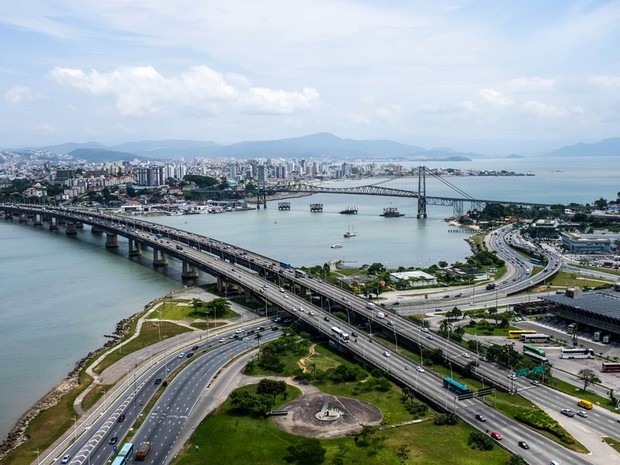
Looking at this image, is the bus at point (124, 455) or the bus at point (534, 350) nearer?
the bus at point (124, 455)

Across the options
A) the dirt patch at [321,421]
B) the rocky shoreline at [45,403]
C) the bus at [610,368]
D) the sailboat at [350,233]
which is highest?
the sailboat at [350,233]

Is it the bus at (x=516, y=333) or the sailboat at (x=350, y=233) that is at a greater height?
the sailboat at (x=350, y=233)

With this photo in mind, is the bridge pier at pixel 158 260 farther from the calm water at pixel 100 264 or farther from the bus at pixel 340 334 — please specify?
the bus at pixel 340 334

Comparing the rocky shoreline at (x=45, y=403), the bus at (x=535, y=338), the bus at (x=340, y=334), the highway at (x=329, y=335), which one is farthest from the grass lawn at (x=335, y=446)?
the bus at (x=535, y=338)

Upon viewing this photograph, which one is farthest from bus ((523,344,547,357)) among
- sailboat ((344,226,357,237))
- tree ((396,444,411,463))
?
sailboat ((344,226,357,237))

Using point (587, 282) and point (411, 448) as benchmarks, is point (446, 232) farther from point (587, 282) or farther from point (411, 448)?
point (411, 448)

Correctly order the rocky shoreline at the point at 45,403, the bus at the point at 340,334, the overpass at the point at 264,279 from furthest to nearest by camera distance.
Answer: the overpass at the point at 264,279
the bus at the point at 340,334
the rocky shoreline at the point at 45,403
